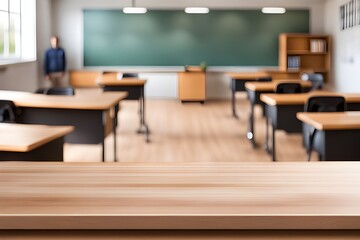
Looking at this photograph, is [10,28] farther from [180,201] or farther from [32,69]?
[180,201]

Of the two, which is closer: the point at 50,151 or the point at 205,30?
the point at 50,151

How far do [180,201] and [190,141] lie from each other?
6988mm

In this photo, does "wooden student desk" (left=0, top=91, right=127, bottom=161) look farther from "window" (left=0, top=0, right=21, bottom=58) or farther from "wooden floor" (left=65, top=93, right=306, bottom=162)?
"window" (left=0, top=0, right=21, bottom=58)

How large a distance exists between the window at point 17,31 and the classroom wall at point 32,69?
200mm

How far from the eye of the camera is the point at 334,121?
4152 mm

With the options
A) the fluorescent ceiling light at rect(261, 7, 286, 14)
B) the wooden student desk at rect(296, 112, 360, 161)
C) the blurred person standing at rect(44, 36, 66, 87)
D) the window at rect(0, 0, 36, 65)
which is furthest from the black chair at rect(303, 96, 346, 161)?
the blurred person standing at rect(44, 36, 66, 87)

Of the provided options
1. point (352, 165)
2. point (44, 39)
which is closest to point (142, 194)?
point (352, 165)

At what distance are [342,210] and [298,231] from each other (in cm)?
11

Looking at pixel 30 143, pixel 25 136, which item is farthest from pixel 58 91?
pixel 30 143

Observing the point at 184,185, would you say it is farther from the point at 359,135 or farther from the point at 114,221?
the point at 359,135

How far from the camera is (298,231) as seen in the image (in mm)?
1282

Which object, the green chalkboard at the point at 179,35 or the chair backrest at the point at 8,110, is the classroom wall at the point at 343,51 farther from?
the chair backrest at the point at 8,110

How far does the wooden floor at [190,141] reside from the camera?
7.09 meters

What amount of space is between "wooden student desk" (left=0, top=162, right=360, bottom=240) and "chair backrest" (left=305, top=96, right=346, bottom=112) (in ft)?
12.5
